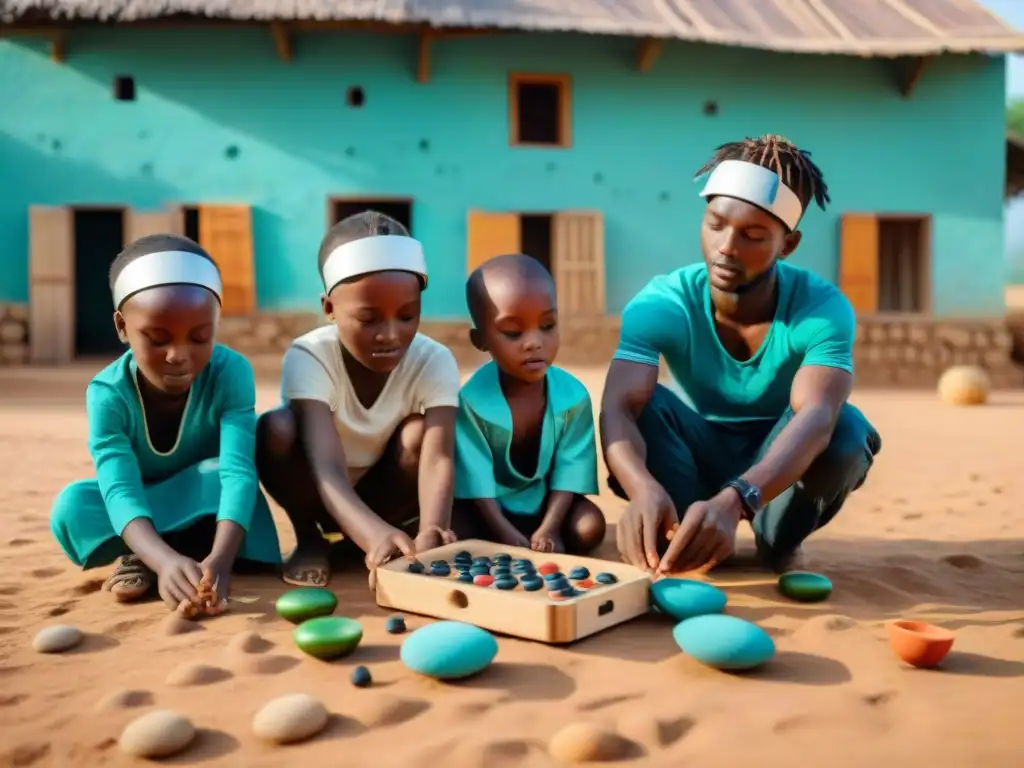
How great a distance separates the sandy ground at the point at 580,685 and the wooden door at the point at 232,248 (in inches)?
345

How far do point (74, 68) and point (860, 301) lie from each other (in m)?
10.7

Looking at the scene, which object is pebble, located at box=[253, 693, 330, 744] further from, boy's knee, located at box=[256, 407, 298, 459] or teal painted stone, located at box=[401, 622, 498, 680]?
boy's knee, located at box=[256, 407, 298, 459]

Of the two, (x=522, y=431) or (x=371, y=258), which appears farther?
(x=522, y=431)

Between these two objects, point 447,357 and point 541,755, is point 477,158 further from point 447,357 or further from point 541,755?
point 541,755

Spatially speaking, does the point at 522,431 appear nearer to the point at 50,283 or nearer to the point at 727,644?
the point at 727,644

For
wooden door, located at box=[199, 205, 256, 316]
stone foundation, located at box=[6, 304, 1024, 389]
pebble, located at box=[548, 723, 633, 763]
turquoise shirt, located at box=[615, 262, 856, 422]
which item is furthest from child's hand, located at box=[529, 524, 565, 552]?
wooden door, located at box=[199, 205, 256, 316]

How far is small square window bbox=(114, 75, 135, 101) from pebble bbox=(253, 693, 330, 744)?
467 inches

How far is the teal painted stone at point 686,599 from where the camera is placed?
8.57 feet

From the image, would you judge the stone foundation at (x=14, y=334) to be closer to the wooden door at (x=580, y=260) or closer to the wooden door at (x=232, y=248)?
the wooden door at (x=232, y=248)

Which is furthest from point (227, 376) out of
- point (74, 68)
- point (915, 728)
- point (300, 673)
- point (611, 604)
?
point (74, 68)

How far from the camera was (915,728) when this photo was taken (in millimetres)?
1938

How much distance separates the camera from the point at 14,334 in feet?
38.8

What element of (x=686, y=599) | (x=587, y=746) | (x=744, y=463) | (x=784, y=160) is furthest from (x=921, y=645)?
(x=784, y=160)

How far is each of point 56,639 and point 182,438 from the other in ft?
2.64
